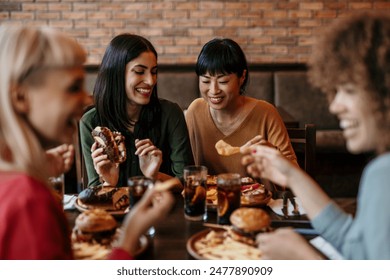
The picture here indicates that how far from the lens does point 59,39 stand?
3.08 ft

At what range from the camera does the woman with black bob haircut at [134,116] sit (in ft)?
6.50

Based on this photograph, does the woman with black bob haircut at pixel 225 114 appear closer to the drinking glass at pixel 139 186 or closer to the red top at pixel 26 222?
the drinking glass at pixel 139 186

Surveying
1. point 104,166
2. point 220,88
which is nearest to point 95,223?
point 104,166

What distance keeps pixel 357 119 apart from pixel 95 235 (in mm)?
730

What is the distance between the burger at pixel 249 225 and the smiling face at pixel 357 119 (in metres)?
0.35

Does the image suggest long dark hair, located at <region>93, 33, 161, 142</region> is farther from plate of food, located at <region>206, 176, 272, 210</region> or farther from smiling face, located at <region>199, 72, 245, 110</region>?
plate of food, located at <region>206, 176, 272, 210</region>

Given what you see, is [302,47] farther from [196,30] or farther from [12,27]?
[12,27]

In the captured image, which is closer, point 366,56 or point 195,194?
point 366,56

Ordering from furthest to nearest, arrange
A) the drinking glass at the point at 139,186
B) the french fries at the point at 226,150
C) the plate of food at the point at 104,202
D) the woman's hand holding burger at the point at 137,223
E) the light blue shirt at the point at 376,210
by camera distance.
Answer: the french fries at the point at 226,150 → the plate of food at the point at 104,202 → the drinking glass at the point at 139,186 → the woman's hand holding burger at the point at 137,223 → the light blue shirt at the point at 376,210

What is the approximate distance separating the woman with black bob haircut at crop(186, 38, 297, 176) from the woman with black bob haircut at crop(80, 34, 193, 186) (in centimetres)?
23

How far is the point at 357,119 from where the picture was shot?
3.05ft

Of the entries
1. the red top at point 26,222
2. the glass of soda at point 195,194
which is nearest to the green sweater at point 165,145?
the glass of soda at point 195,194

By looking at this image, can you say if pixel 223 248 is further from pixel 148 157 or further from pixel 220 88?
pixel 220 88

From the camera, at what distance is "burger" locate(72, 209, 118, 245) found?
119 cm
